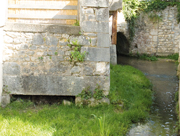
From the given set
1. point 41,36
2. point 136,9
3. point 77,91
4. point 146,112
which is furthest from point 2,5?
point 136,9

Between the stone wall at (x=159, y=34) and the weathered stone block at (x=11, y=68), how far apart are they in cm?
1053

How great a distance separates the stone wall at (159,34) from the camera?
14.6m

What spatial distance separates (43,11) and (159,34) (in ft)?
36.6

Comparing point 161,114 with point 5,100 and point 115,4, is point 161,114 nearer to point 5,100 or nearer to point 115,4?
point 5,100

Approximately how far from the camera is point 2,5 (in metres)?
4.68

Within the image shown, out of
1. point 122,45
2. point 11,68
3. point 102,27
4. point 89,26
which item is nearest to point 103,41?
point 102,27

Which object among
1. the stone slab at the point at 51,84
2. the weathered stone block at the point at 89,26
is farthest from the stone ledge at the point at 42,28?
the stone slab at the point at 51,84

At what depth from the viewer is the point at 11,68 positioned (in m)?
4.75

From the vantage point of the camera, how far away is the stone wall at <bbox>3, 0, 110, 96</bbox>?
469 cm

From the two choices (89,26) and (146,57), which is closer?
(89,26)

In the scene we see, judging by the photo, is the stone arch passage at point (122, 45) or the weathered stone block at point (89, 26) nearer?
the weathered stone block at point (89, 26)

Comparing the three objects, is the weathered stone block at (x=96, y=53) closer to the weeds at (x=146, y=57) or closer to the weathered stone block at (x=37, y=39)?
the weathered stone block at (x=37, y=39)

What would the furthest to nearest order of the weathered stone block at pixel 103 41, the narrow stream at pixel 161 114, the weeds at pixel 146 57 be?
the weeds at pixel 146 57 < the weathered stone block at pixel 103 41 < the narrow stream at pixel 161 114

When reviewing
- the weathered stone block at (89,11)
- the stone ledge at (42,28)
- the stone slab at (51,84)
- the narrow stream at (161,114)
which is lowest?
the narrow stream at (161,114)
